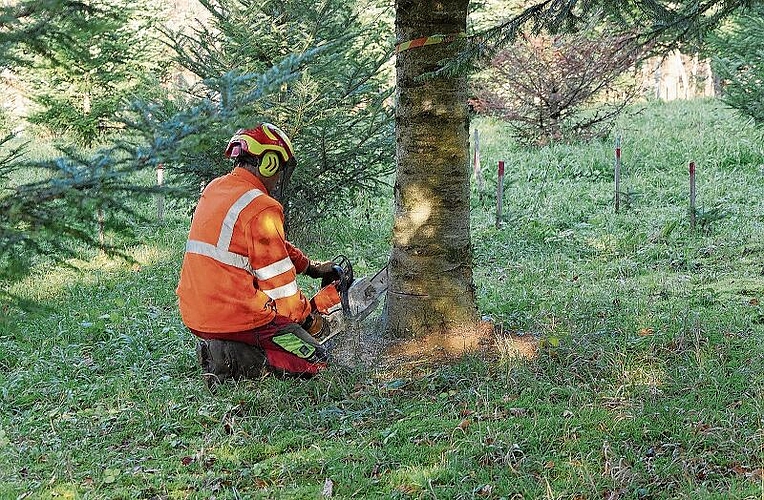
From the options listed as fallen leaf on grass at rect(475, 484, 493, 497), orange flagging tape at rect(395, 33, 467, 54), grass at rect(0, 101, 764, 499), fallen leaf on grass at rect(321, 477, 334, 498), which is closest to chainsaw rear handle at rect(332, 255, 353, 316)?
grass at rect(0, 101, 764, 499)

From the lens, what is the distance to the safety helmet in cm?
548

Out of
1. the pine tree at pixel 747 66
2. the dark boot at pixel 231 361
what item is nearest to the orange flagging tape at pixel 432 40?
the dark boot at pixel 231 361

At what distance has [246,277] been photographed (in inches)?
210

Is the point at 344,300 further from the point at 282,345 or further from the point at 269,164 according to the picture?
the point at 269,164

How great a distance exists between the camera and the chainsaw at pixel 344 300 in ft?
20.1

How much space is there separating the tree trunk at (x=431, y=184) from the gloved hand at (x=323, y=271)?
534 mm

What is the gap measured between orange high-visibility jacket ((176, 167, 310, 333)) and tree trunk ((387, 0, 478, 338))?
935 mm

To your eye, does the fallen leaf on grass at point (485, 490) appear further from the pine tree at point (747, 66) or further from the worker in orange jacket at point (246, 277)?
the pine tree at point (747, 66)

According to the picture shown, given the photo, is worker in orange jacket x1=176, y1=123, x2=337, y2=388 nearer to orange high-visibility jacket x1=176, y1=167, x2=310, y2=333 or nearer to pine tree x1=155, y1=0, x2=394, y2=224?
orange high-visibility jacket x1=176, y1=167, x2=310, y2=333

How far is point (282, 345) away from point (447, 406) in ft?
4.13

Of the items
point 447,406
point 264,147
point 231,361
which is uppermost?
point 264,147

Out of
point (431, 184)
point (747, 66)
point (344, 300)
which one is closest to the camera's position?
point (431, 184)

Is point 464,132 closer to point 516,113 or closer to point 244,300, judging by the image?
point 244,300

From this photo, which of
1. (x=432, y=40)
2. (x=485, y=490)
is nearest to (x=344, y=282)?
(x=432, y=40)
